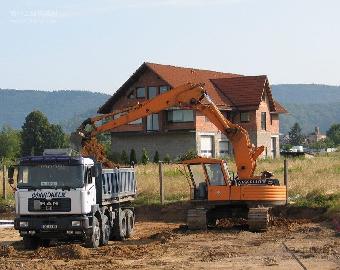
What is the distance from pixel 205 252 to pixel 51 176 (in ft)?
15.9

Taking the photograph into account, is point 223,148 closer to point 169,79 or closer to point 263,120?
point 263,120

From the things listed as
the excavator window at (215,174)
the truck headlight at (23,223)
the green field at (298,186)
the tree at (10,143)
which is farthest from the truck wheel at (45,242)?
the tree at (10,143)

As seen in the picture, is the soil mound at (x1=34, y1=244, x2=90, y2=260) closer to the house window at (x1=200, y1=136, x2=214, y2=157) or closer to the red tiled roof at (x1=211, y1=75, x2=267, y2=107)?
the house window at (x1=200, y1=136, x2=214, y2=157)

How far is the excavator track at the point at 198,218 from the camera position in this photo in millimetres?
24203

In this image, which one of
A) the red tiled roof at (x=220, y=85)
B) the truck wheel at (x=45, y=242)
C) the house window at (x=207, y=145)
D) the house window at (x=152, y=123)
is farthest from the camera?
the red tiled roof at (x=220, y=85)

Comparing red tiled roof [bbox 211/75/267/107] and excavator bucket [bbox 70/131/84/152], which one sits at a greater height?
red tiled roof [bbox 211/75/267/107]

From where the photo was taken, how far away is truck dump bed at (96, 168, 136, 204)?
72.2ft

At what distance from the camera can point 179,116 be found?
64.5 metres

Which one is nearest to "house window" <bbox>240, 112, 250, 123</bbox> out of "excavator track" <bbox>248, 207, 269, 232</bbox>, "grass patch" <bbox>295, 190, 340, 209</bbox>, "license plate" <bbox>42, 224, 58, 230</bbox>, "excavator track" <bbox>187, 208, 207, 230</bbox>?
"grass patch" <bbox>295, 190, 340, 209</bbox>

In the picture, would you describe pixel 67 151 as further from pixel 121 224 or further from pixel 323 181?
pixel 323 181

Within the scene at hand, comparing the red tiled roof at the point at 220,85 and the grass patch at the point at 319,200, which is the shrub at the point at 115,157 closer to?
the red tiled roof at the point at 220,85

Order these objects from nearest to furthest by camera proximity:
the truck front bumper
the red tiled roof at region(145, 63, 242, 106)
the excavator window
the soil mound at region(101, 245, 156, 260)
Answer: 1. the soil mound at region(101, 245, 156, 260)
2. the truck front bumper
3. the excavator window
4. the red tiled roof at region(145, 63, 242, 106)

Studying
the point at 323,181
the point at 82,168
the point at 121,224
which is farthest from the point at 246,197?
the point at 323,181

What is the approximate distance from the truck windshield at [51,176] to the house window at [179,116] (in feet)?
142
